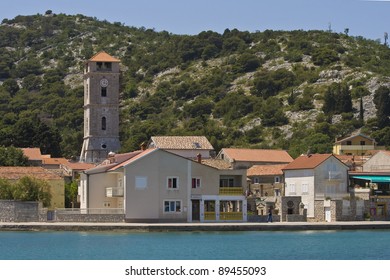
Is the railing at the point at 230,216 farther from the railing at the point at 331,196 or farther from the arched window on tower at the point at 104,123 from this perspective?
the arched window on tower at the point at 104,123

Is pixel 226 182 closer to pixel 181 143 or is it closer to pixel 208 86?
pixel 181 143

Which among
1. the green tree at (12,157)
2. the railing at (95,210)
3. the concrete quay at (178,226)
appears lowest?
the concrete quay at (178,226)

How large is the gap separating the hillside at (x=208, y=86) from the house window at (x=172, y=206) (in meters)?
40.4

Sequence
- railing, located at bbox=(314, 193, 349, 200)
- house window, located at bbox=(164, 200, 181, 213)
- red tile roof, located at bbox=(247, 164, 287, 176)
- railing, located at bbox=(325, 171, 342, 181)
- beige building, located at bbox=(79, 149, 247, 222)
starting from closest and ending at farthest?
beige building, located at bbox=(79, 149, 247, 222) < house window, located at bbox=(164, 200, 181, 213) < railing, located at bbox=(314, 193, 349, 200) < railing, located at bbox=(325, 171, 342, 181) < red tile roof, located at bbox=(247, 164, 287, 176)

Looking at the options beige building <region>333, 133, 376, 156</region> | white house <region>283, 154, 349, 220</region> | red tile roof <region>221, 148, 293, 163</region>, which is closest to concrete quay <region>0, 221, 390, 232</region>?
white house <region>283, 154, 349, 220</region>

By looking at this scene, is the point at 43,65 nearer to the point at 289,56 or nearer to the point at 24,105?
the point at 24,105

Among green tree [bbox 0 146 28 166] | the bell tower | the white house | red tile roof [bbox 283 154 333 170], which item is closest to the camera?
the white house

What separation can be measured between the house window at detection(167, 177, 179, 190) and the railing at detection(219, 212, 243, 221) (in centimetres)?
313

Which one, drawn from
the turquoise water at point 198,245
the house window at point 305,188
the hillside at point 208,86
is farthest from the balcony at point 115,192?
the hillside at point 208,86

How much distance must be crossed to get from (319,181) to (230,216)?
8.04 meters

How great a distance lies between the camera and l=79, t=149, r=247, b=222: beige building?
192 ft

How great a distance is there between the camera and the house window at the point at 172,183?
5925 cm

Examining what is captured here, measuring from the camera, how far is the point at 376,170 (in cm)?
7569

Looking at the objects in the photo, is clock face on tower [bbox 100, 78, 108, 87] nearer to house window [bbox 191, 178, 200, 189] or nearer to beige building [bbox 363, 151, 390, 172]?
beige building [bbox 363, 151, 390, 172]
